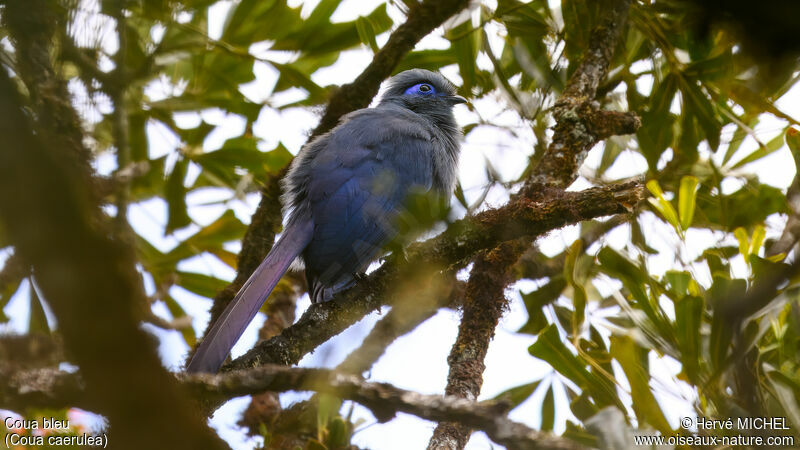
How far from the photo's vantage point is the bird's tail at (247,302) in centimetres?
287

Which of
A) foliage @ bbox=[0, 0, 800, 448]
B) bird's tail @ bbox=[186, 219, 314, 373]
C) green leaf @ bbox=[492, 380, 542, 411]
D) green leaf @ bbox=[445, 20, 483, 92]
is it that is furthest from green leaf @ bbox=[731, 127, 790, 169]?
bird's tail @ bbox=[186, 219, 314, 373]

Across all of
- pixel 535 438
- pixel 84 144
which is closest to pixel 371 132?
pixel 84 144

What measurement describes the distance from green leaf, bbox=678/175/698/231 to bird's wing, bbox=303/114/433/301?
1.52 m

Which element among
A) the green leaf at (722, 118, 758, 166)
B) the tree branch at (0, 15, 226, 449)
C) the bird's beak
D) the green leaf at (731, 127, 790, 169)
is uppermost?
the bird's beak

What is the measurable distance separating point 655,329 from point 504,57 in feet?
7.63

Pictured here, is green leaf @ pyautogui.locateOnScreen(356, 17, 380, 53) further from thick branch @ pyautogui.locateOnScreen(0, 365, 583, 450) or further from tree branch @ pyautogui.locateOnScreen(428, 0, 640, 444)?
thick branch @ pyautogui.locateOnScreen(0, 365, 583, 450)

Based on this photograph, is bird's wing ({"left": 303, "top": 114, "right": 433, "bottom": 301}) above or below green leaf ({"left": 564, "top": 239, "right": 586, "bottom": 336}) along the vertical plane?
above

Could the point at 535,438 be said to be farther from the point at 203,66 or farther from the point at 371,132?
the point at 203,66

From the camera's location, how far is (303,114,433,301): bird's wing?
4.06 metres

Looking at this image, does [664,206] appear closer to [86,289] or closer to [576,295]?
[576,295]

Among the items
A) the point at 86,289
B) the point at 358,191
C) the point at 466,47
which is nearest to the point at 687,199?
the point at 466,47

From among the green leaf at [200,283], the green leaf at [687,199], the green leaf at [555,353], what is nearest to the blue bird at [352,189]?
the green leaf at [200,283]

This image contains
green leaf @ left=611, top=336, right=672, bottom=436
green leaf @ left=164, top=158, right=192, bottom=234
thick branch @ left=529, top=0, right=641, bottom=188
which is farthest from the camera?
green leaf @ left=164, top=158, right=192, bottom=234

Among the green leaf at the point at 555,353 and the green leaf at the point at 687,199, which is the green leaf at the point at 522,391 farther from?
the green leaf at the point at 687,199
